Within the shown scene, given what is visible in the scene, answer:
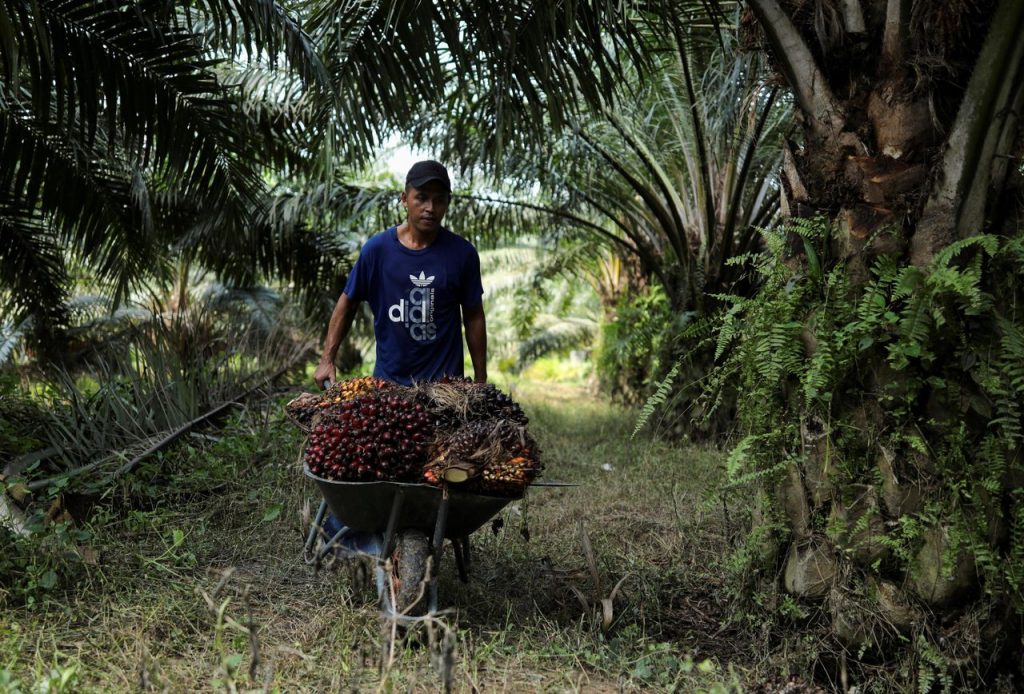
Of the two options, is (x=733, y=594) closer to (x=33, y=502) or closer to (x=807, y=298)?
(x=807, y=298)

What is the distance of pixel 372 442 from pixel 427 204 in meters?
1.37

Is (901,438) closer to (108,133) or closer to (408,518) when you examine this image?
(408,518)

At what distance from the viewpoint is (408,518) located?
3.77 m

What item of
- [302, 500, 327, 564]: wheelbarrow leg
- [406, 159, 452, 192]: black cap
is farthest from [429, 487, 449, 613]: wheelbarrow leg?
[406, 159, 452, 192]: black cap

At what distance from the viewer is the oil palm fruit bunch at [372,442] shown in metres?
3.54

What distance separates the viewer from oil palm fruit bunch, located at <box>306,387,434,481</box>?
3543 mm

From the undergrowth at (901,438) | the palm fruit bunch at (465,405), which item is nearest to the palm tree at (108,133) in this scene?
the palm fruit bunch at (465,405)

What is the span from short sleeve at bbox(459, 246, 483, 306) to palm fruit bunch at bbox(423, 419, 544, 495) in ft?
3.68

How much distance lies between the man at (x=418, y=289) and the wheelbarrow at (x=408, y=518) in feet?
2.81

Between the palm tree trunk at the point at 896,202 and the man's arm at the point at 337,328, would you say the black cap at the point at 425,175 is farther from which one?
the palm tree trunk at the point at 896,202

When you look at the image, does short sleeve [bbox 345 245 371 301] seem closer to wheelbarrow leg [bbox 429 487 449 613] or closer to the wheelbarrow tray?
the wheelbarrow tray

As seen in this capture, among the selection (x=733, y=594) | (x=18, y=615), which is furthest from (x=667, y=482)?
(x=18, y=615)

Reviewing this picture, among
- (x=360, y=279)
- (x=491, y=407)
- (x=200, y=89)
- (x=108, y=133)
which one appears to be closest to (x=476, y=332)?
(x=360, y=279)

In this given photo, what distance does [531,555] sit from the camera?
5090 mm
